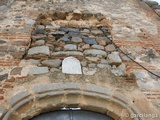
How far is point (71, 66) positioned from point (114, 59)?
2.25 ft

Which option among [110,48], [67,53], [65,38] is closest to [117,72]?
[110,48]

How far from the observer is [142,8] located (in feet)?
16.8

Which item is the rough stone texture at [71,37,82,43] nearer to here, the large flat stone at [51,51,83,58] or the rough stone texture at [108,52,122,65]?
the large flat stone at [51,51,83,58]

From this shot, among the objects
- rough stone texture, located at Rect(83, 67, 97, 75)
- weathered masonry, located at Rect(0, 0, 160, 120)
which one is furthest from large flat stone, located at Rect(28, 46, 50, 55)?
rough stone texture, located at Rect(83, 67, 97, 75)

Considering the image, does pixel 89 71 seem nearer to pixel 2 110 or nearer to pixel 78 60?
pixel 78 60

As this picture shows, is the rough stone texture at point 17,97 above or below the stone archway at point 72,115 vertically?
above

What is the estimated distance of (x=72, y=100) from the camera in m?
2.77

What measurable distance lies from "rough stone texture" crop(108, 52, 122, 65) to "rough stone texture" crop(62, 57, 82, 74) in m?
0.51

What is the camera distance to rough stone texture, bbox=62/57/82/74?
3080 millimetres

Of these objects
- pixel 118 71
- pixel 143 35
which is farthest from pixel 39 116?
pixel 143 35

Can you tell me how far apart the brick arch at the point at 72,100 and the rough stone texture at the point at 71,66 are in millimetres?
276

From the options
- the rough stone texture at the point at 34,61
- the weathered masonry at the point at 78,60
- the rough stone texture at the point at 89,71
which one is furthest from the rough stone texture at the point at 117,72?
the rough stone texture at the point at 34,61

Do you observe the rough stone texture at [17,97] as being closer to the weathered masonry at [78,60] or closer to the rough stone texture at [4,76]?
the weathered masonry at [78,60]

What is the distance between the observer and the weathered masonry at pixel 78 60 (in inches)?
107
